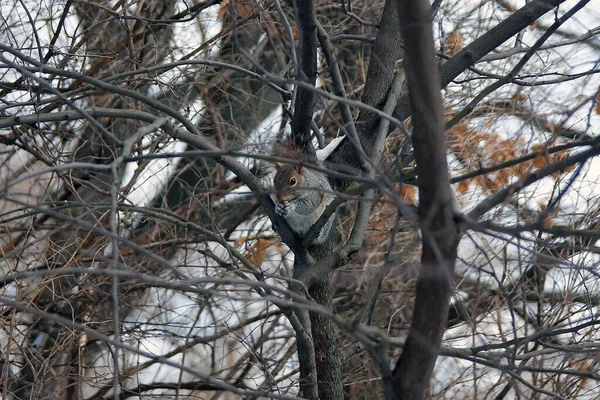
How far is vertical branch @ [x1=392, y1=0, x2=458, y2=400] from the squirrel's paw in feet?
4.24

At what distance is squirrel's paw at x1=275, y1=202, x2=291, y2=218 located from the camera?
2.81m

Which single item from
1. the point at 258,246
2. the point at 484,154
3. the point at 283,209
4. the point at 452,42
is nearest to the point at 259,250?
the point at 258,246

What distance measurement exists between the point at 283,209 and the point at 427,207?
1443 millimetres

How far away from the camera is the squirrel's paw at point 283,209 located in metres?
2.81

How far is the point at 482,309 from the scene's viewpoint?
309 cm

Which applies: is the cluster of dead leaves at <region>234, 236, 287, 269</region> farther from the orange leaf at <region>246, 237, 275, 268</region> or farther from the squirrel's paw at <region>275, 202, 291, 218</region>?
the squirrel's paw at <region>275, 202, 291, 218</region>

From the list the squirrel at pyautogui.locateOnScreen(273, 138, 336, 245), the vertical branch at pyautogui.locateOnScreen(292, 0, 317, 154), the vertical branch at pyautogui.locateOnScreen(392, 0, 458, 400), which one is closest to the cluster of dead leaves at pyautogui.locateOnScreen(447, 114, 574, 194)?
the squirrel at pyautogui.locateOnScreen(273, 138, 336, 245)

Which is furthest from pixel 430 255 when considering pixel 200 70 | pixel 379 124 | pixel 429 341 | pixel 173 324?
pixel 200 70

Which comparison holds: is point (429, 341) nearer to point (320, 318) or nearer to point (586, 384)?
point (320, 318)

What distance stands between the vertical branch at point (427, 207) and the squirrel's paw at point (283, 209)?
4.24 feet

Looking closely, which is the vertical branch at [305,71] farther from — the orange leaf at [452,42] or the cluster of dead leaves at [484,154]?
the orange leaf at [452,42]

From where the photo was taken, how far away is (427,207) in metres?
1.45

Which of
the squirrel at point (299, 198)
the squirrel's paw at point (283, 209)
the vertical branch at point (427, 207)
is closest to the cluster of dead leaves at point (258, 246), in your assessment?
the squirrel at point (299, 198)

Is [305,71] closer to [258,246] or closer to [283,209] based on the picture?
[283,209]
